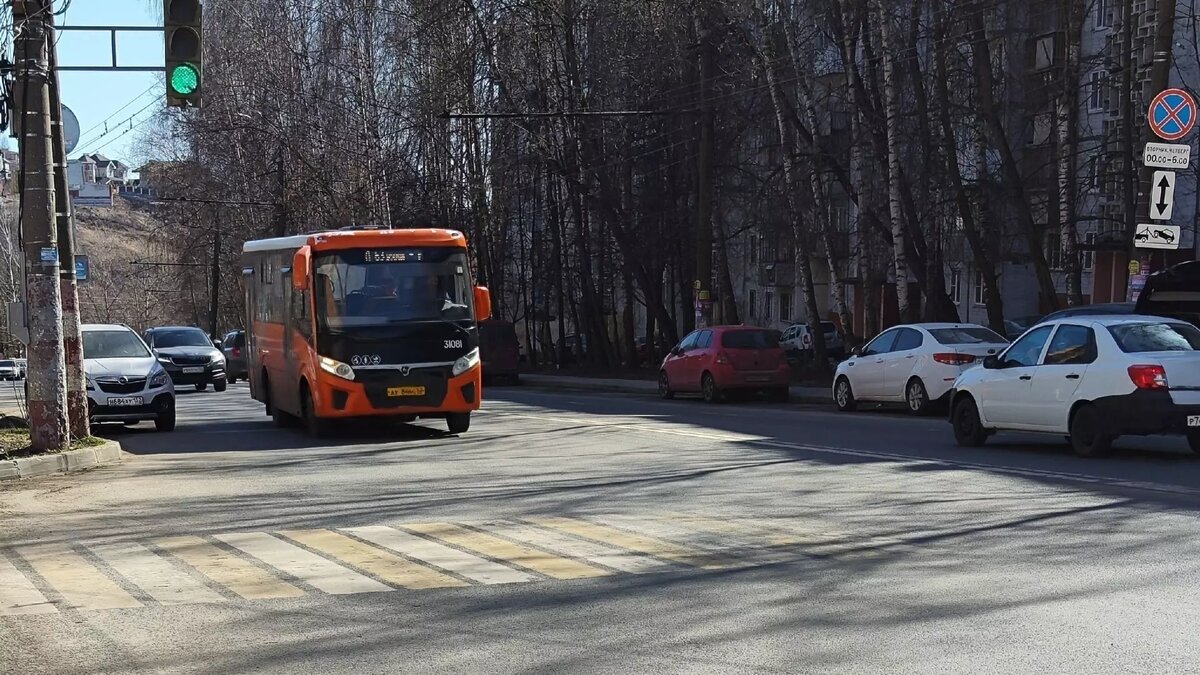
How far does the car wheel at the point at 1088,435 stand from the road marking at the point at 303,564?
889cm

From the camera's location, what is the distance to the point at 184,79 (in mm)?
16047

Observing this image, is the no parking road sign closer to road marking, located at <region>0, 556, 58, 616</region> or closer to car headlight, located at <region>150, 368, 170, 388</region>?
car headlight, located at <region>150, 368, 170, 388</region>

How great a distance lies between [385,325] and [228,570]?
1087cm

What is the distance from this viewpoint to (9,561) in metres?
9.84

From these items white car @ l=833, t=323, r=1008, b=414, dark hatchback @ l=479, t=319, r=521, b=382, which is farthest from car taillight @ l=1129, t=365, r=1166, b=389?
dark hatchback @ l=479, t=319, r=521, b=382

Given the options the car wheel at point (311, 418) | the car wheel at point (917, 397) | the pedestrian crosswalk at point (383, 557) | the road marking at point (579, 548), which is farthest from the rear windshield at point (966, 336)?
the road marking at point (579, 548)

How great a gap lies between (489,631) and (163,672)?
5.25 feet

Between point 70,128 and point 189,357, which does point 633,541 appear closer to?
point 70,128

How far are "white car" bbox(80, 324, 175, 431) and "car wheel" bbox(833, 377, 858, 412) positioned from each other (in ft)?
38.3

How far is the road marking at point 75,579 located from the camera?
27.1 feet

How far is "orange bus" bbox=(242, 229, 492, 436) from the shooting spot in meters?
19.9

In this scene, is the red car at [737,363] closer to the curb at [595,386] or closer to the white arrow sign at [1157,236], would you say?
the curb at [595,386]

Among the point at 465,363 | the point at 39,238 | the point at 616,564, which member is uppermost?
the point at 39,238

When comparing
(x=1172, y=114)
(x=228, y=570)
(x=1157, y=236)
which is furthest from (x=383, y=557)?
(x=1172, y=114)
